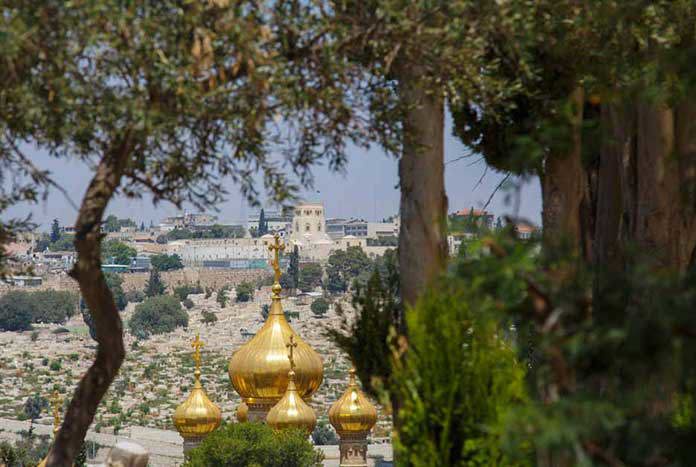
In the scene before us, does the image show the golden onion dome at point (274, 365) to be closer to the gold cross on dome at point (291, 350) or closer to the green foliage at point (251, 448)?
the gold cross on dome at point (291, 350)

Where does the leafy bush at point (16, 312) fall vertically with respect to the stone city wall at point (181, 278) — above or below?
below

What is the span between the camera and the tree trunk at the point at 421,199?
23.1 feet

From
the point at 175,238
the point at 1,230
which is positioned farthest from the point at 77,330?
the point at 1,230

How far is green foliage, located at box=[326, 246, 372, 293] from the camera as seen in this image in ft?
461

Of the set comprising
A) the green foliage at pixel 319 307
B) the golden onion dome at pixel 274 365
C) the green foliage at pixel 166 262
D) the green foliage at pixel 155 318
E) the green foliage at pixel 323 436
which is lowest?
the green foliage at pixel 323 436

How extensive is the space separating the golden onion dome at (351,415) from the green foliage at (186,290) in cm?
11022

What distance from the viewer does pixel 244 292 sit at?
13662cm

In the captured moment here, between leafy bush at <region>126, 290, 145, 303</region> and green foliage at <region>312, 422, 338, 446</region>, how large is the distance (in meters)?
63.0

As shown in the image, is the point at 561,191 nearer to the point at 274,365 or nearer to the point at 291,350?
the point at 291,350

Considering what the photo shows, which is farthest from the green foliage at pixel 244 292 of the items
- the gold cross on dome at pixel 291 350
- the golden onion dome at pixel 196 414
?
the gold cross on dome at pixel 291 350

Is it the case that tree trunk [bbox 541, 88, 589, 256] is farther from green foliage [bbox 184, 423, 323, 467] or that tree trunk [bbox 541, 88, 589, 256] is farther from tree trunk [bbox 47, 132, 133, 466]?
green foliage [bbox 184, 423, 323, 467]

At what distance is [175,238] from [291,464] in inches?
6406

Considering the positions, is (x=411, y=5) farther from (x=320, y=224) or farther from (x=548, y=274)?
(x=320, y=224)

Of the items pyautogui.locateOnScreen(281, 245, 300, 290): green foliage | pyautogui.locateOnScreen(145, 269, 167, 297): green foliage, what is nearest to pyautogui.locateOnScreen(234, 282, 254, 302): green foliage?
pyautogui.locateOnScreen(281, 245, 300, 290): green foliage
